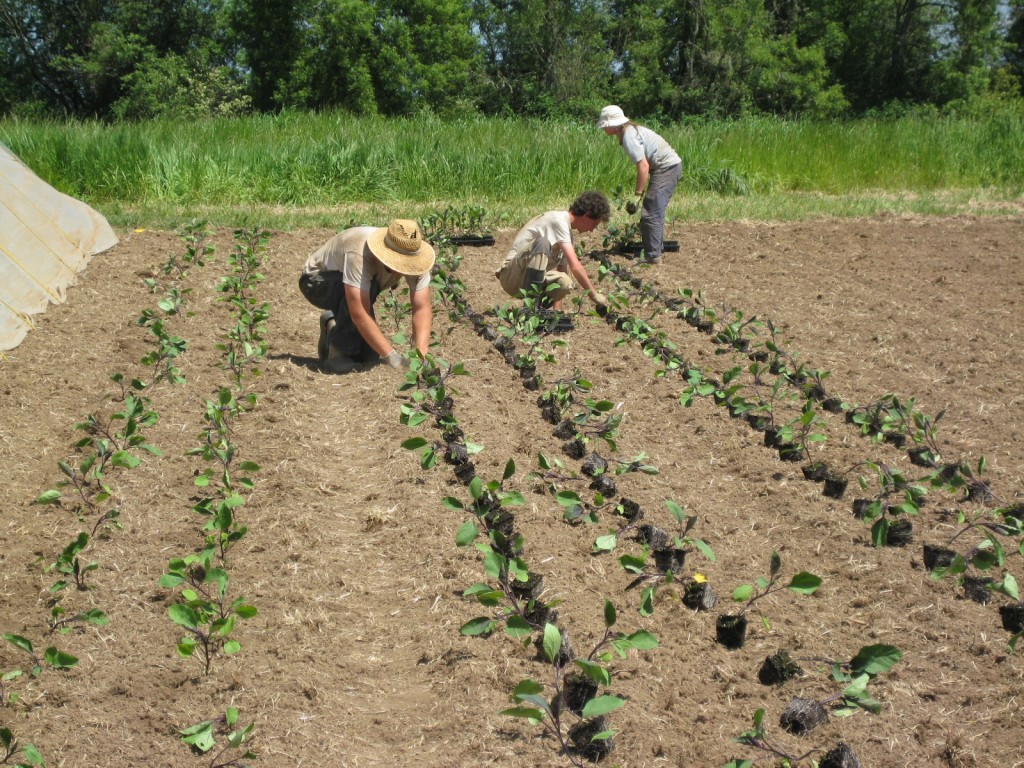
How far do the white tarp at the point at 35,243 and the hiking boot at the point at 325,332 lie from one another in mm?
2134

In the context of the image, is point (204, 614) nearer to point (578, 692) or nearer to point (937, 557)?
point (578, 692)

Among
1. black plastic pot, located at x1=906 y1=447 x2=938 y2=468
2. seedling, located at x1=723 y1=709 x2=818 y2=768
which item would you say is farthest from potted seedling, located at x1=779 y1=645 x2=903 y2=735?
black plastic pot, located at x1=906 y1=447 x2=938 y2=468

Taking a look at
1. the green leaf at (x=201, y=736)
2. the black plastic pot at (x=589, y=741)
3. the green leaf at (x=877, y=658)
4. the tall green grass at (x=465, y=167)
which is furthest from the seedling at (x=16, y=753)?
the tall green grass at (x=465, y=167)

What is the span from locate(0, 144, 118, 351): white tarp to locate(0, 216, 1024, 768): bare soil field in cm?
28

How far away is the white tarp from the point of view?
24.1 feet

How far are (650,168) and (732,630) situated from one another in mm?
6742

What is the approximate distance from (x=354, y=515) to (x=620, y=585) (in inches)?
55.1

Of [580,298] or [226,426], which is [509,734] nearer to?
[226,426]

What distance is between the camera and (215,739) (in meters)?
3.09

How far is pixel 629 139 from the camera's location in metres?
9.13

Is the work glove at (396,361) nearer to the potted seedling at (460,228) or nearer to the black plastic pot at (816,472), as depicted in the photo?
the black plastic pot at (816,472)

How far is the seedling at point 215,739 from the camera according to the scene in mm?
2871

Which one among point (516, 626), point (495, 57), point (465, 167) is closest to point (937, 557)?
point (516, 626)

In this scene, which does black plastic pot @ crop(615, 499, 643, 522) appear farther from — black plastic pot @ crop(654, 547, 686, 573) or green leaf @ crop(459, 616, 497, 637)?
green leaf @ crop(459, 616, 497, 637)
